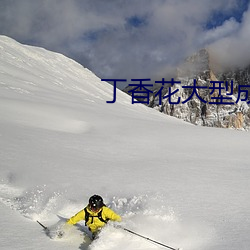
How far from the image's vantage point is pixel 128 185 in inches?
302

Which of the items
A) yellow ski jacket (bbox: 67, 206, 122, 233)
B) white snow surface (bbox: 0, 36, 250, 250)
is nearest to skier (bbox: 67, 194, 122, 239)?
yellow ski jacket (bbox: 67, 206, 122, 233)

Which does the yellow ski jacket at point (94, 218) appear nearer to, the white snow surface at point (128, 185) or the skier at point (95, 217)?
the skier at point (95, 217)

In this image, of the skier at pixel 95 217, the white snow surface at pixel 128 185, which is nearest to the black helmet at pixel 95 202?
the skier at pixel 95 217

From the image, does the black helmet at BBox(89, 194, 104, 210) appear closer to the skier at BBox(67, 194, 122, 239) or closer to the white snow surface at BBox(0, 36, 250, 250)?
the skier at BBox(67, 194, 122, 239)

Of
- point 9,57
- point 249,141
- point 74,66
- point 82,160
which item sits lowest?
point 82,160

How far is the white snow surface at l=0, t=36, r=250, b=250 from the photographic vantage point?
207 inches

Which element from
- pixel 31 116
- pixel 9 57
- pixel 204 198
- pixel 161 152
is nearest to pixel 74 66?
pixel 9 57

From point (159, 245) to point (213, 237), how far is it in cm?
93

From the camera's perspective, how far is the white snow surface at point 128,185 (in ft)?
17.2

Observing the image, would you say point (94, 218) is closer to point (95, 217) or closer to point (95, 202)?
point (95, 217)

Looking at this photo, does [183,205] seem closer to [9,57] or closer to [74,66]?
[9,57]

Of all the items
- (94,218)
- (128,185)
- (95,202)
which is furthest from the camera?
(128,185)

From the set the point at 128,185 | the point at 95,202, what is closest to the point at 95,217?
the point at 95,202

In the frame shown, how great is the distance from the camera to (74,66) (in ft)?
242
